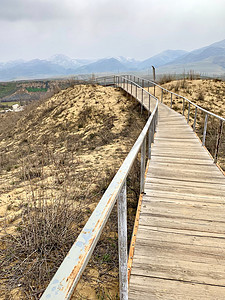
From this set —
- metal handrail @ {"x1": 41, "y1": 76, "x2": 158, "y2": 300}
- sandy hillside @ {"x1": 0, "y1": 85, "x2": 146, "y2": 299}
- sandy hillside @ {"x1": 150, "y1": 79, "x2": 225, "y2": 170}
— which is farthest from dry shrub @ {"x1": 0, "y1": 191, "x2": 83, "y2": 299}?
sandy hillside @ {"x1": 150, "y1": 79, "x2": 225, "y2": 170}

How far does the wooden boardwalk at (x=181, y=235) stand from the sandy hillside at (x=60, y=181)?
0.44m

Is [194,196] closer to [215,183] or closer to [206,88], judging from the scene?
[215,183]

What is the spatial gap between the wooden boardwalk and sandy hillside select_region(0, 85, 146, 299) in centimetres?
44

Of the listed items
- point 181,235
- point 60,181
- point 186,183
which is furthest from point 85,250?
point 60,181

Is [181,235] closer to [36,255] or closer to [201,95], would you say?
[36,255]

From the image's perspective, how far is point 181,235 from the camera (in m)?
2.39

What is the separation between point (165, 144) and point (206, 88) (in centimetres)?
1445

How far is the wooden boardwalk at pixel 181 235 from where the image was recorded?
1.79m

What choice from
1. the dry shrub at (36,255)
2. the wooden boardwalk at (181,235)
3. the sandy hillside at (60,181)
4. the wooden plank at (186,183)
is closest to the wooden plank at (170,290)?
the wooden boardwalk at (181,235)

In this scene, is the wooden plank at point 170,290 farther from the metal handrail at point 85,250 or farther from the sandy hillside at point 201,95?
the sandy hillside at point 201,95

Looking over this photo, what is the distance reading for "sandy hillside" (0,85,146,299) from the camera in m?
2.29

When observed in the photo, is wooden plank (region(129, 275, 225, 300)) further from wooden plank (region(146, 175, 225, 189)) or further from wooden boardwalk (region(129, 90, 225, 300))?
wooden plank (region(146, 175, 225, 189))

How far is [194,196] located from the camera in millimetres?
3256

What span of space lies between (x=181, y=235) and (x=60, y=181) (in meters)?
3.42
